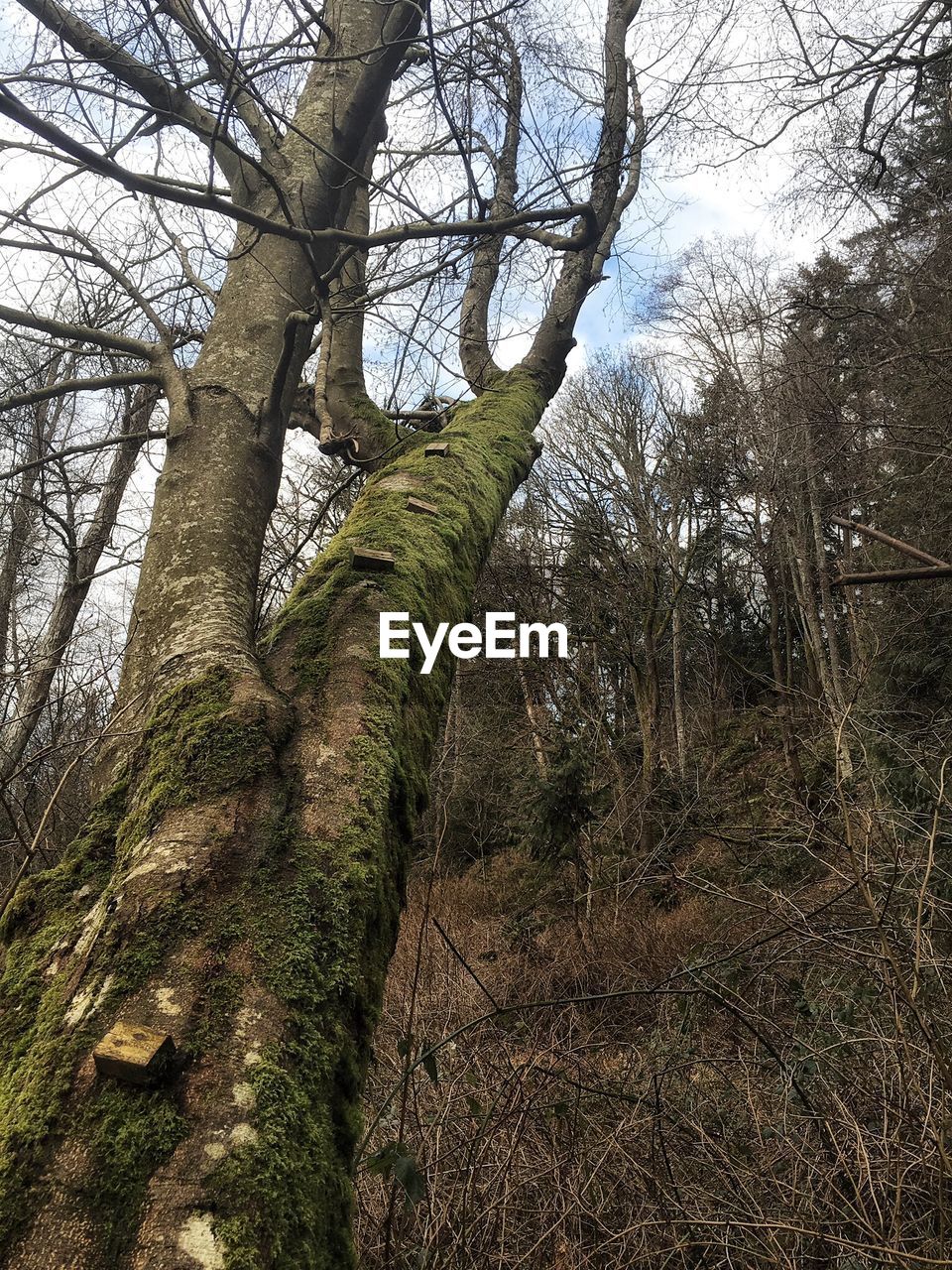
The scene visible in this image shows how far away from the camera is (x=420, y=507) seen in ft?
7.57

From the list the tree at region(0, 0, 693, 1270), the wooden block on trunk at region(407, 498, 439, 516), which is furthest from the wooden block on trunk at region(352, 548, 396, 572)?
the wooden block on trunk at region(407, 498, 439, 516)

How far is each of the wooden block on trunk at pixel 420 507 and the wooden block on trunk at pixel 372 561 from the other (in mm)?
436

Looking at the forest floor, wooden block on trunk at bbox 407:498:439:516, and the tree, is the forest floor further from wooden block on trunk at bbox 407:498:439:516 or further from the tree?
wooden block on trunk at bbox 407:498:439:516

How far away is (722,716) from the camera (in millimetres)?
14320

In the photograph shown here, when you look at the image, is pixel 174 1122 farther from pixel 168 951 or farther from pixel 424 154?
pixel 424 154

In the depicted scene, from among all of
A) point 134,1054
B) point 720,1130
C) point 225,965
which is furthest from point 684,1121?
point 134,1054

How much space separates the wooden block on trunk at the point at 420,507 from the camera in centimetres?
230

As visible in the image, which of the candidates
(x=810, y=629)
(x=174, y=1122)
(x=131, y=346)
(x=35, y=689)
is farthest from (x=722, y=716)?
(x=174, y=1122)

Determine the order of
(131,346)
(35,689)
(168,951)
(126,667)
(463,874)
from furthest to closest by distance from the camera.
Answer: (463,874)
(35,689)
(131,346)
(126,667)
(168,951)

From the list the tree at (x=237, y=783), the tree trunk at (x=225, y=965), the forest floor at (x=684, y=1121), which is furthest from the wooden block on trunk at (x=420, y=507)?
the forest floor at (x=684, y=1121)

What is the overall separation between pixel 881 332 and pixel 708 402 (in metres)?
8.92

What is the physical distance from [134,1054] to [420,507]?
173cm

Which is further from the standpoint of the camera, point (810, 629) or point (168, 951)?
point (810, 629)

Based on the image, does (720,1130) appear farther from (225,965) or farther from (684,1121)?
(225,965)
